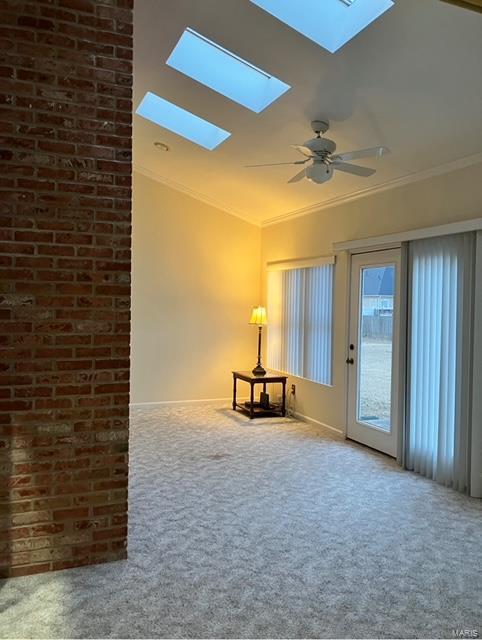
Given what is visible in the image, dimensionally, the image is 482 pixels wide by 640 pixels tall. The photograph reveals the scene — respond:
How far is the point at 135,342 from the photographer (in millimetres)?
6711

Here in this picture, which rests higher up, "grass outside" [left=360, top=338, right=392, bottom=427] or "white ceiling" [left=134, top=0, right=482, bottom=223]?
"white ceiling" [left=134, top=0, right=482, bottom=223]

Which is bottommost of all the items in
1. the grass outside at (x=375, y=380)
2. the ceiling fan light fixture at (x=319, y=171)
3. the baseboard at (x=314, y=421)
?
the baseboard at (x=314, y=421)

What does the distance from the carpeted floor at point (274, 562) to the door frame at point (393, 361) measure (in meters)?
0.30

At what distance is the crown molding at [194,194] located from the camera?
668 centimetres

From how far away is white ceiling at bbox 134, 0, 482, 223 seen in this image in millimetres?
2916

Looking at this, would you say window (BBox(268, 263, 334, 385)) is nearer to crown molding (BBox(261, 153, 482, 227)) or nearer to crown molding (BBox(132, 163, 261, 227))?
crown molding (BBox(261, 153, 482, 227))

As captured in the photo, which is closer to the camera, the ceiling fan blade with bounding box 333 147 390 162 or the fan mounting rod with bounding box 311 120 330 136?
the ceiling fan blade with bounding box 333 147 390 162

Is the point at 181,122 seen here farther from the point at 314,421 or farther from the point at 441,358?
the point at 314,421

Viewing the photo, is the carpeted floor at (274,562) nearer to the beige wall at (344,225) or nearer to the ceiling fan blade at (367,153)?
the beige wall at (344,225)

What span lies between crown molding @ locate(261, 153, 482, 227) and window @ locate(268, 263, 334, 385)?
0.66m

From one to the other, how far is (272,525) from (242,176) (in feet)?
12.8

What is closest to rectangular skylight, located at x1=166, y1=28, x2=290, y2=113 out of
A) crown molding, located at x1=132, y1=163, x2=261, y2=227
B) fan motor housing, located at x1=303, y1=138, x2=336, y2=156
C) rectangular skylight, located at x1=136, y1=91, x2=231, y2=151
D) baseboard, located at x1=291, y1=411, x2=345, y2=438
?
fan motor housing, located at x1=303, y1=138, x2=336, y2=156

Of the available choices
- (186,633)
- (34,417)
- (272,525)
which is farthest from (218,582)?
(34,417)

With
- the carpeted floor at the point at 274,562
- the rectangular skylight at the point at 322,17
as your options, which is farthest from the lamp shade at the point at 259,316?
the rectangular skylight at the point at 322,17
